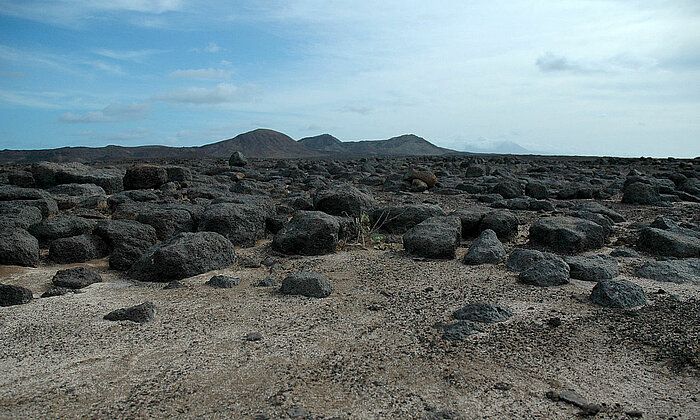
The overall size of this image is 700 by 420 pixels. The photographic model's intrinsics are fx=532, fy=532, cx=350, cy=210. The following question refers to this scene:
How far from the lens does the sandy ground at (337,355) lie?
2.40 meters

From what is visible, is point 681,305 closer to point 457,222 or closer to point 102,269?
point 457,222

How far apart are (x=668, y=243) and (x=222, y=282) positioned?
4.08m

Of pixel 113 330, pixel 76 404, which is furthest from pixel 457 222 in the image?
pixel 76 404

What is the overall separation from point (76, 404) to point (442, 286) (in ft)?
8.55

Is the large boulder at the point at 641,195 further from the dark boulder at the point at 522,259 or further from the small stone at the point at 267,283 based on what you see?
the small stone at the point at 267,283

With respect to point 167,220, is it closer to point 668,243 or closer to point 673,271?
point 673,271

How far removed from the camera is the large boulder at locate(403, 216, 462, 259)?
192 inches

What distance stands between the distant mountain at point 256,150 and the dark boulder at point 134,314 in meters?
37.6

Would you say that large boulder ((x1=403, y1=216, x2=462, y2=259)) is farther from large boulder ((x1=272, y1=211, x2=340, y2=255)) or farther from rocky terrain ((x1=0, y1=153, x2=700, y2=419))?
large boulder ((x1=272, y1=211, x2=340, y2=255))

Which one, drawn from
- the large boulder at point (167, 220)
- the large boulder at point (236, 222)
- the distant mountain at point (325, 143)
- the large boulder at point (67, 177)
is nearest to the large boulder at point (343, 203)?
the large boulder at point (236, 222)

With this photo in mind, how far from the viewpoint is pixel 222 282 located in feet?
13.3

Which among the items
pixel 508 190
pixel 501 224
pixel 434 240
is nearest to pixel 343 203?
pixel 434 240

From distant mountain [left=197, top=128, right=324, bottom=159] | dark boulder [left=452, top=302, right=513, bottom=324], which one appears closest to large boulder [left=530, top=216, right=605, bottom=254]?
dark boulder [left=452, top=302, right=513, bottom=324]

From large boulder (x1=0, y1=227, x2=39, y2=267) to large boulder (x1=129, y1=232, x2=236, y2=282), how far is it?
2.93 ft
